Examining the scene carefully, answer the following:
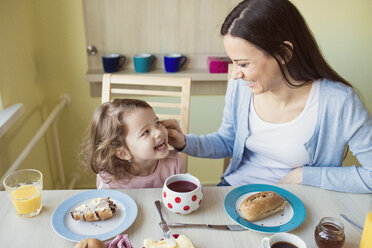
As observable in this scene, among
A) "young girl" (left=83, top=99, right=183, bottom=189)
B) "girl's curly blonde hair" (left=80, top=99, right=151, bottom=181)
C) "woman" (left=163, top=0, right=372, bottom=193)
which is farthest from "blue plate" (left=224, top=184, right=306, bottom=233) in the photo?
"girl's curly blonde hair" (left=80, top=99, right=151, bottom=181)

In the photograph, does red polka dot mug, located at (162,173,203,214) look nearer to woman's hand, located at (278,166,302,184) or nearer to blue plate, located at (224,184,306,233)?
blue plate, located at (224,184,306,233)

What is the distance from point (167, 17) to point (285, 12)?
1024 mm

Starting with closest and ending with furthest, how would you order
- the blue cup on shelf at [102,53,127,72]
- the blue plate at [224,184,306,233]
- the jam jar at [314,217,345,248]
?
the jam jar at [314,217,345,248] < the blue plate at [224,184,306,233] < the blue cup on shelf at [102,53,127,72]

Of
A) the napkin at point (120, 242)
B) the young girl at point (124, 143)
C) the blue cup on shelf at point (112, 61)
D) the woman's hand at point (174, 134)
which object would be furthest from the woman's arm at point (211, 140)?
the blue cup on shelf at point (112, 61)

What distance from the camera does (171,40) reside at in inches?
79.0

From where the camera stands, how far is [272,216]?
3.13 feet

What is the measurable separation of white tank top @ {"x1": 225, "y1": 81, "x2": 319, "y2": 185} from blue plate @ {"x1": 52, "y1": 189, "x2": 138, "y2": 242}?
53 cm

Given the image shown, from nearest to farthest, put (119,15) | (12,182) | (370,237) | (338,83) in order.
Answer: (370,237), (12,182), (338,83), (119,15)

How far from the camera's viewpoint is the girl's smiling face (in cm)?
113

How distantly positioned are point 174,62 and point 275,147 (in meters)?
0.91

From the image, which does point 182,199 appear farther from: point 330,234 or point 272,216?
point 330,234

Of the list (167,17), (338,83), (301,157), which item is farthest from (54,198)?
(167,17)

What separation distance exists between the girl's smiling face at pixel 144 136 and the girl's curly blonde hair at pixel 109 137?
0.7 inches

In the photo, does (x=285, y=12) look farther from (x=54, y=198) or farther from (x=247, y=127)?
(x=54, y=198)
